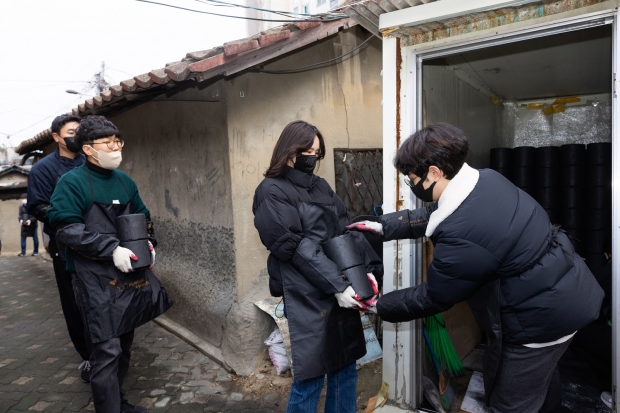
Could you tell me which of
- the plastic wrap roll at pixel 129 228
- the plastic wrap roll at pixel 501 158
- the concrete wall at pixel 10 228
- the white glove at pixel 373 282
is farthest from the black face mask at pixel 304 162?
the concrete wall at pixel 10 228

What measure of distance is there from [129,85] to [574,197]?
5.14 m

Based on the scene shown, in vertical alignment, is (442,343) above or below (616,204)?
below

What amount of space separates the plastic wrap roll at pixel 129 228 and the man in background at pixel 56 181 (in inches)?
42.9

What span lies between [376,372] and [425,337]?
0.80 m

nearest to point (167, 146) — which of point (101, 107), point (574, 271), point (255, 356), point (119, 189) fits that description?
point (101, 107)

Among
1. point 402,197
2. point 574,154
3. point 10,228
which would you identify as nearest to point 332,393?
point 402,197

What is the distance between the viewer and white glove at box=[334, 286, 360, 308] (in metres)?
2.27

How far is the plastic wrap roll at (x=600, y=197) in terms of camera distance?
4.97 m

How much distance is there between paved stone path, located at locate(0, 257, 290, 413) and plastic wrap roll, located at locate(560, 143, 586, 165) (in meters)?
4.21

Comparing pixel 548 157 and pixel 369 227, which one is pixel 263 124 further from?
pixel 548 157

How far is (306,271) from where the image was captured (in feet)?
7.45

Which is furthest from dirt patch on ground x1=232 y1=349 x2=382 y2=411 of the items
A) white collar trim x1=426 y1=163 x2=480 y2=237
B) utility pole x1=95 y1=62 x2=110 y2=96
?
utility pole x1=95 y1=62 x2=110 y2=96

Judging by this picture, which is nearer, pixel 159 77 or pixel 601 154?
pixel 159 77

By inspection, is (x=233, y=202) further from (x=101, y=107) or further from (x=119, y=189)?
(x=101, y=107)
